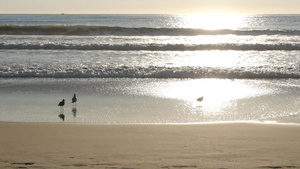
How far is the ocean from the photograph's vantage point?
826 centimetres

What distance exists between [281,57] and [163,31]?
1528cm

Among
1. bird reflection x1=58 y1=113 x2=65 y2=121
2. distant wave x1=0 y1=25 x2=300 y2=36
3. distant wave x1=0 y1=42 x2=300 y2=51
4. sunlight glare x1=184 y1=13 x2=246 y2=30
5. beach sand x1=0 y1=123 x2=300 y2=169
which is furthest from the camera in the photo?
sunlight glare x1=184 y1=13 x2=246 y2=30

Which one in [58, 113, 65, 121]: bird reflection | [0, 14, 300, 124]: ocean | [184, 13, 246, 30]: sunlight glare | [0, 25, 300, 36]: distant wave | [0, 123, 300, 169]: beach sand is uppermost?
[184, 13, 246, 30]: sunlight glare

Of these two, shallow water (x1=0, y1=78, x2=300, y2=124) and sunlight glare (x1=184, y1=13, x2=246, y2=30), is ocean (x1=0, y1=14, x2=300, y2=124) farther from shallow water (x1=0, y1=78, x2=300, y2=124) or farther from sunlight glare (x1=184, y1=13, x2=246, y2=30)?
sunlight glare (x1=184, y1=13, x2=246, y2=30)

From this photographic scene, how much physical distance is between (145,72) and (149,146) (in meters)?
8.03

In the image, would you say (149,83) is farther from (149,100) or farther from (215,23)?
(215,23)

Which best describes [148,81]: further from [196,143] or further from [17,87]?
[196,143]

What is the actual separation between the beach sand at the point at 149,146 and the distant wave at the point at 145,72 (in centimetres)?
631

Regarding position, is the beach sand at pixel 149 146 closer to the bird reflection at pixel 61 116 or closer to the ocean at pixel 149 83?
the bird reflection at pixel 61 116

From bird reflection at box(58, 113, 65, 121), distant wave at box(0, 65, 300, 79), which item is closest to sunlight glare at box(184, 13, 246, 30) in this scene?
distant wave at box(0, 65, 300, 79)

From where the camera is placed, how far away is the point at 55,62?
1606 cm

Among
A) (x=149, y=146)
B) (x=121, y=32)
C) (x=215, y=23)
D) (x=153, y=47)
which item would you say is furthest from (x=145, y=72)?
(x=215, y=23)

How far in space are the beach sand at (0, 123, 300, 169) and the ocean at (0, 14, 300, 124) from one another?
783 mm

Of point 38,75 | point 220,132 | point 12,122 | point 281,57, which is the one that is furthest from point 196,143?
point 281,57
